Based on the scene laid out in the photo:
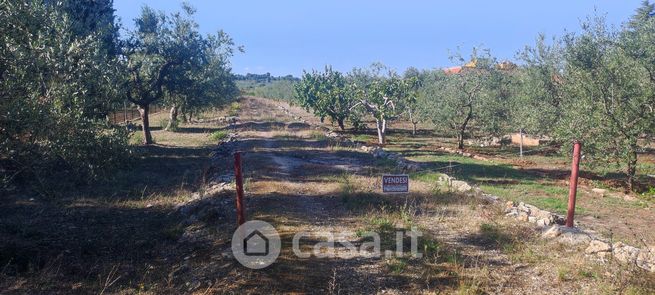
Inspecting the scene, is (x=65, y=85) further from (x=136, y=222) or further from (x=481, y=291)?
(x=481, y=291)

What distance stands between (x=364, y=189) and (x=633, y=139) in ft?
33.9

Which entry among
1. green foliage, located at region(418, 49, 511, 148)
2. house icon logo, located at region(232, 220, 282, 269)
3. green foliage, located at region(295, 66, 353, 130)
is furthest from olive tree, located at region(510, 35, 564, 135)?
house icon logo, located at region(232, 220, 282, 269)

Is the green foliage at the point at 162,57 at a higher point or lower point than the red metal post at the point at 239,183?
higher

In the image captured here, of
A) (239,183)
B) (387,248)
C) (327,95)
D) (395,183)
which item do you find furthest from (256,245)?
(327,95)

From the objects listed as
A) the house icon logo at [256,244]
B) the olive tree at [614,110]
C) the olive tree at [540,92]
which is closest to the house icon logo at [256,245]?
the house icon logo at [256,244]

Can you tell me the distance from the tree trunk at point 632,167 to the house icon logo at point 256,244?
14.3 metres

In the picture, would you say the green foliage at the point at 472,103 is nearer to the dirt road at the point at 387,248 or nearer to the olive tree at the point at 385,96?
the olive tree at the point at 385,96

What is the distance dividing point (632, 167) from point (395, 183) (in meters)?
12.8

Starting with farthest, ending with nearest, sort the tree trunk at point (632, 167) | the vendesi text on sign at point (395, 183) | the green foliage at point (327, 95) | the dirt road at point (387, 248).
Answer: the green foliage at point (327, 95), the tree trunk at point (632, 167), the vendesi text on sign at point (395, 183), the dirt road at point (387, 248)

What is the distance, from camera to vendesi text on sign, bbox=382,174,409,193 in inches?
359

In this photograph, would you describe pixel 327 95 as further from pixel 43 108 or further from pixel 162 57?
pixel 43 108

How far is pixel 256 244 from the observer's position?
8109mm

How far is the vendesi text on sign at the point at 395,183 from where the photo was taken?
9109 mm

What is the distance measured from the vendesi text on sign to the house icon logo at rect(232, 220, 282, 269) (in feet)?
8.09
